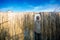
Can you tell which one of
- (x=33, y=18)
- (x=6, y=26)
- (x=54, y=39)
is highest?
(x=33, y=18)

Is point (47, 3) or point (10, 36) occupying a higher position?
point (47, 3)

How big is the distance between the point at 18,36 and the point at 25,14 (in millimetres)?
585

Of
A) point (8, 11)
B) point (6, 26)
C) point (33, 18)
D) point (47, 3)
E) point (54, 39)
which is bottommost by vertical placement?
point (54, 39)

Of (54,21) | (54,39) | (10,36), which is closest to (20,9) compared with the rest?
(10,36)

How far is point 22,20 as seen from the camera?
2.54m

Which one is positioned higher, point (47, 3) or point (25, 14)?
point (47, 3)

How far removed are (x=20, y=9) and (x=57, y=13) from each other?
0.93 meters

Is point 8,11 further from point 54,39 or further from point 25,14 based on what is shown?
point 54,39

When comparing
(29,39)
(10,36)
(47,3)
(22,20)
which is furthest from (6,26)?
(47,3)

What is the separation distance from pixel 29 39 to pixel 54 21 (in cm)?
78

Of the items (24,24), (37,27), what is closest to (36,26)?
(37,27)

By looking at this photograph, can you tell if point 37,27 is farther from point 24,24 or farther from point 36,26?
point 24,24

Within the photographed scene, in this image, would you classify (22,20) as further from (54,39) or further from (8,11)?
(54,39)

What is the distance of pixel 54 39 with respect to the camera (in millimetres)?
2566
